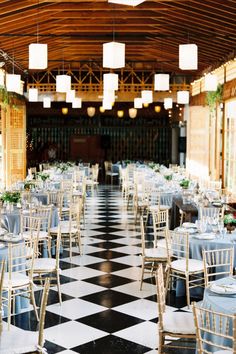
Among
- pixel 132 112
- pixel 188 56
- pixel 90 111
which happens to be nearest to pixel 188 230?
pixel 188 56

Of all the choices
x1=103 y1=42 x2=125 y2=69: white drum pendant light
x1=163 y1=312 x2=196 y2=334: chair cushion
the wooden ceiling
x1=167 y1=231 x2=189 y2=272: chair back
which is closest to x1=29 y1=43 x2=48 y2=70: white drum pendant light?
the wooden ceiling

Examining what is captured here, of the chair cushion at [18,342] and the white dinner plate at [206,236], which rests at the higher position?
the white dinner plate at [206,236]

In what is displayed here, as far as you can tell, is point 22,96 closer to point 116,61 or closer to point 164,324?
point 116,61

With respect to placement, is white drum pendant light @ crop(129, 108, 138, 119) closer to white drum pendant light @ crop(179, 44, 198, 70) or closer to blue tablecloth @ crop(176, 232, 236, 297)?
white drum pendant light @ crop(179, 44, 198, 70)

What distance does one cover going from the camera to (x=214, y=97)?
1355 centimetres

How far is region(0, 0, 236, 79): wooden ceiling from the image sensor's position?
9078 millimetres

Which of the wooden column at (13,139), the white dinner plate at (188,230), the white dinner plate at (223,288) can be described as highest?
the wooden column at (13,139)

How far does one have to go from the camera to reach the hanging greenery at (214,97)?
43.4 feet

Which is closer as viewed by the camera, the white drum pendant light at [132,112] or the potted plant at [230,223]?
the potted plant at [230,223]

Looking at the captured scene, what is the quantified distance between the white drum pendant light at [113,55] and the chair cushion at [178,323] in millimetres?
4341

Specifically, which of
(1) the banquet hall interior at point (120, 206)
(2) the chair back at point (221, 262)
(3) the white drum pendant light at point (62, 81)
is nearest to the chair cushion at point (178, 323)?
(1) the banquet hall interior at point (120, 206)

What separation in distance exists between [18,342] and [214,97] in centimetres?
1029

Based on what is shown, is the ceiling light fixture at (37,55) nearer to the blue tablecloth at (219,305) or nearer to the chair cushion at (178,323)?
the chair cushion at (178,323)

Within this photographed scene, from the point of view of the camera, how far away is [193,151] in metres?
17.9
